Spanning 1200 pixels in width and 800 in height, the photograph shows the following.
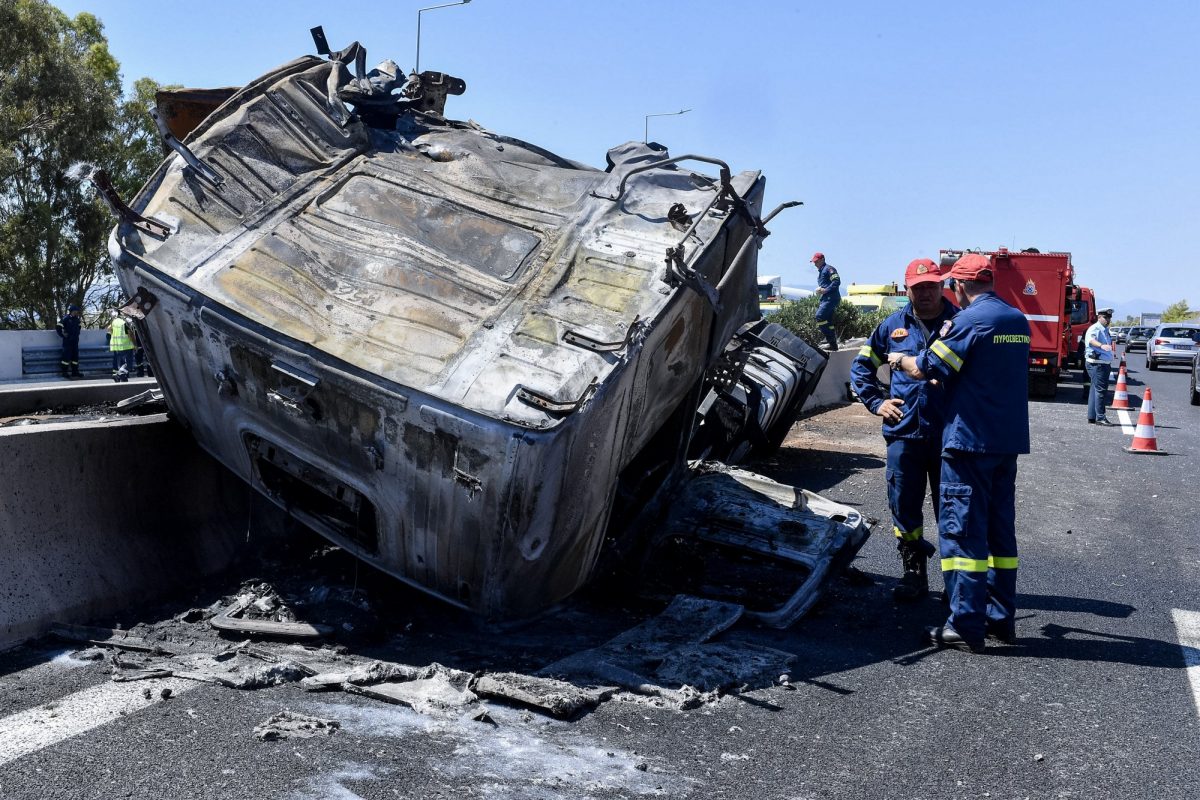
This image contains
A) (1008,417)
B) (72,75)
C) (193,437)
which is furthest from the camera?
(72,75)

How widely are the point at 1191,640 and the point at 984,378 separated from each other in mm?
1489

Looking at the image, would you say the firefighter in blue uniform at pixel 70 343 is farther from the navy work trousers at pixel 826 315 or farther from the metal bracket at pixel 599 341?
the metal bracket at pixel 599 341

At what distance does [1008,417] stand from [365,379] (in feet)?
8.89

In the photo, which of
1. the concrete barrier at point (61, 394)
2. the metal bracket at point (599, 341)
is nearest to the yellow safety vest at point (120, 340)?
the concrete barrier at point (61, 394)

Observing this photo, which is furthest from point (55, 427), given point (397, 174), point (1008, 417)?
point (1008, 417)

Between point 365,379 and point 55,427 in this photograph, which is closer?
point 365,379

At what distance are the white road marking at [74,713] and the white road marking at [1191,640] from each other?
3730mm

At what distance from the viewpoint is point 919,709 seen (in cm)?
417

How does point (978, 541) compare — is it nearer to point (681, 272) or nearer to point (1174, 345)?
point (681, 272)

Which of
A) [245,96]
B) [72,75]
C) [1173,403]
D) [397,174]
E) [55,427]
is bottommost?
[1173,403]

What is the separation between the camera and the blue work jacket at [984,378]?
4945mm

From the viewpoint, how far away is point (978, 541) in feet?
16.1

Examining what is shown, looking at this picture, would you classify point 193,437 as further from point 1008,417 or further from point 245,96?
point 1008,417

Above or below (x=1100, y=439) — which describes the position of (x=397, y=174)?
above
